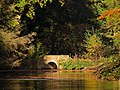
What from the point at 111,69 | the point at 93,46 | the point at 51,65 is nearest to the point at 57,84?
the point at 111,69

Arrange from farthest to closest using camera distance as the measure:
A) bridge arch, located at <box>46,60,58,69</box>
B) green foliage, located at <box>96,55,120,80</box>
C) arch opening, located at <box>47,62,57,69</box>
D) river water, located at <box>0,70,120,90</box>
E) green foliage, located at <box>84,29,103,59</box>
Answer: arch opening, located at <box>47,62,57,69</box>, bridge arch, located at <box>46,60,58,69</box>, green foliage, located at <box>84,29,103,59</box>, green foliage, located at <box>96,55,120,80</box>, river water, located at <box>0,70,120,90</box>

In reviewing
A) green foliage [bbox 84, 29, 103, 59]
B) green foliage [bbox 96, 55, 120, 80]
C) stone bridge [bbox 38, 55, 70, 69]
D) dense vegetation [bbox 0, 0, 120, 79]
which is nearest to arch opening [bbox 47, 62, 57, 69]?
stone bridge [bbox 38, 55, 70, 69]

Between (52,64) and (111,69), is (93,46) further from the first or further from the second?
(111,69)

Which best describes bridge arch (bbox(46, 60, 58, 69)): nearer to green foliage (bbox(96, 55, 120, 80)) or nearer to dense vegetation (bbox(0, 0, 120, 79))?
dense vegetation (bbox(0, 0, 120, 79))

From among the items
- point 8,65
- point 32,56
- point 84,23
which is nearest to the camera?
point 8,65

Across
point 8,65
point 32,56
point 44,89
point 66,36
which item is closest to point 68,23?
point 66,36

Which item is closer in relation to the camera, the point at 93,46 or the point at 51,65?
the point at 93,46

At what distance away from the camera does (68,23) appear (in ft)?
251

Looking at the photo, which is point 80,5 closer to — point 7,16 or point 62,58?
point 62,58

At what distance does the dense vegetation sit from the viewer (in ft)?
168

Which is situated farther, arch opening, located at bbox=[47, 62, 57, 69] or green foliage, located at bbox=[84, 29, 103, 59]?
arch opening, located at bbox=[47, 62, 57, 69]

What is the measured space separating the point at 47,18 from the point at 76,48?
25.7 ft

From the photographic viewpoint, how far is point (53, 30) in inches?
2869

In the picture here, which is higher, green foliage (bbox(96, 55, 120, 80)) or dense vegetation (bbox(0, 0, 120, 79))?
dense vegetation (bbox(0, 0, 120, 79))
